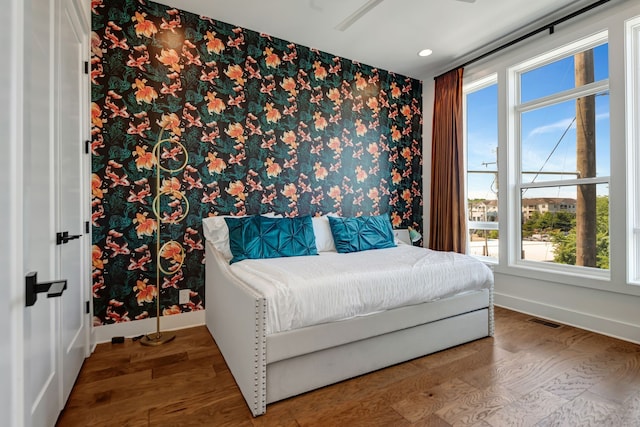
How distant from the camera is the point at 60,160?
1678mm

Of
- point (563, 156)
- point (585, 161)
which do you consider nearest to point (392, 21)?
point (563, 156)

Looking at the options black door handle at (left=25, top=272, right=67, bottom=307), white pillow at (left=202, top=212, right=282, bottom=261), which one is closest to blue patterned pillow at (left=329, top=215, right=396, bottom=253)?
white pillow at (left=202, top=212, right=282, bottom=261)

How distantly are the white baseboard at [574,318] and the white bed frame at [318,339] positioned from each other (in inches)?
34.5

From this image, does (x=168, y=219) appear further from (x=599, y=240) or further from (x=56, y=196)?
(x=599, y=240)

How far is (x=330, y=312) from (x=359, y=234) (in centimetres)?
143

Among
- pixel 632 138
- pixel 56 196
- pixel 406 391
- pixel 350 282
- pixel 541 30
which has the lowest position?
pixel 406 391

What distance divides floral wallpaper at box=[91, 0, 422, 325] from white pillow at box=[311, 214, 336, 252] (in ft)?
0.95

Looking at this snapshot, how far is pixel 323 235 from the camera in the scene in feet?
10.5

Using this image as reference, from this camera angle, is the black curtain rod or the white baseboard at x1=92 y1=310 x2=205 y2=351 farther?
the black curtain rod

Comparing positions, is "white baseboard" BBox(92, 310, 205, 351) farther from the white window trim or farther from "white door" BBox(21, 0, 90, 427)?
the white window trim

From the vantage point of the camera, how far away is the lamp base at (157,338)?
8.14ft

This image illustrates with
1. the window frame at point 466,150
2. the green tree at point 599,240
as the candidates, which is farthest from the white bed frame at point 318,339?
the window frame at point 466,150

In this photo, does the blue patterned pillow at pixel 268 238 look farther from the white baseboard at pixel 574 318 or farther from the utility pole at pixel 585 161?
the utility pole at pixel 585 161

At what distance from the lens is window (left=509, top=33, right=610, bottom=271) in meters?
2.83
